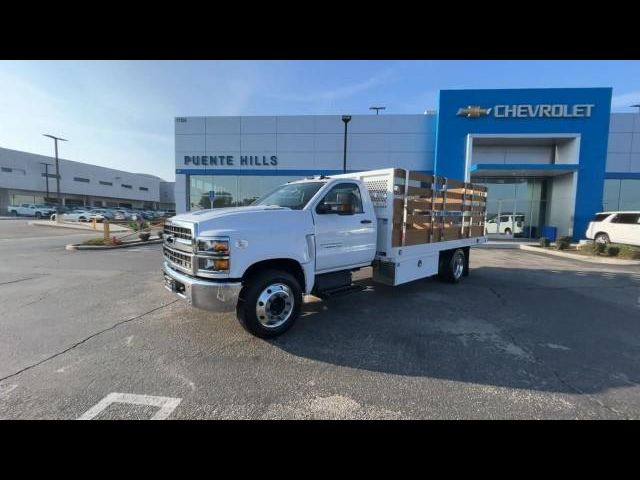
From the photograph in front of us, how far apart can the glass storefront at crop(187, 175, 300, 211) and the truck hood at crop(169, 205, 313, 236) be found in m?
19.2

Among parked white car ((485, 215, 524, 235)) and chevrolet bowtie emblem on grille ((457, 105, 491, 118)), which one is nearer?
chevrolet bowtie emblem on grille ((457, 105, 491, 118))

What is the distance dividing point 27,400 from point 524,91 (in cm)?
2469

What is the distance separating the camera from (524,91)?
18406mm

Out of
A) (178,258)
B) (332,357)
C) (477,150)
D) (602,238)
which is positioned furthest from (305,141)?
(332,357)

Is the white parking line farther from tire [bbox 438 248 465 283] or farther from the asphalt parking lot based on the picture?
tire [bbox 438 248 465 283]

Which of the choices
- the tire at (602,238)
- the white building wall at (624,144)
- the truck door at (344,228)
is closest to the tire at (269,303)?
the truck door at (344,228)

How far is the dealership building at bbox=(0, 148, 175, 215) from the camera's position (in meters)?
54.4

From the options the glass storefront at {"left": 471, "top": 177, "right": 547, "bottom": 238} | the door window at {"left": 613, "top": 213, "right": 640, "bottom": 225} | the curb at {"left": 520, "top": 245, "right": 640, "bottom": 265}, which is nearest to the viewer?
the curb at {"left": 520, "top": 245, "right": 640, "bottom": 265}

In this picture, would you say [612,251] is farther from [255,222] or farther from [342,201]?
[255,222]

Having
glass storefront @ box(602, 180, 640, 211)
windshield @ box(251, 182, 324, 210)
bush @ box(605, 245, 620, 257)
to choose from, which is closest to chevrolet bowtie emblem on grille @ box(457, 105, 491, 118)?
glass storefront @ box(602, 180, 640, 211)

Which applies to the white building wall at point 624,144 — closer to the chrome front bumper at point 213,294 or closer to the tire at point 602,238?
the tire at point 602,238

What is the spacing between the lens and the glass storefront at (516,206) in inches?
821
